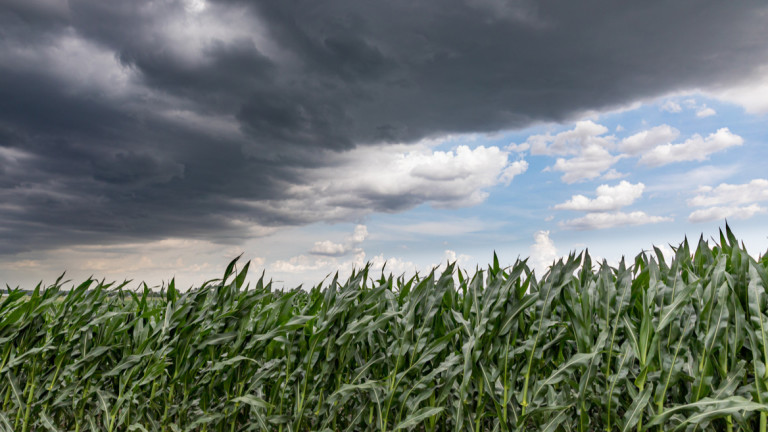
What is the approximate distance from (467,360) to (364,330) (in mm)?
772

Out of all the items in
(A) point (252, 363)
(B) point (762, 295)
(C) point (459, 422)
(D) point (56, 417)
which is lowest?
(D) point (56, 417)

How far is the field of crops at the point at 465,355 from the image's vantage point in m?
2.97

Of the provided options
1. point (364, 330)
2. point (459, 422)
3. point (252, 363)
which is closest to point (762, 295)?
point (459, 422)

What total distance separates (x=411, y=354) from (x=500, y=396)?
664 mm

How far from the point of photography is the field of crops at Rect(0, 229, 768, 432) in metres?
2.97

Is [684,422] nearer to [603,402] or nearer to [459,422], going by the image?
[603,402]

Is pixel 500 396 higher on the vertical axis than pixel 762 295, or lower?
lower

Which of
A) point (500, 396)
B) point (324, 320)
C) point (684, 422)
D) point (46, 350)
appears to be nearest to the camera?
point (684, 422)

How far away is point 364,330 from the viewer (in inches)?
134

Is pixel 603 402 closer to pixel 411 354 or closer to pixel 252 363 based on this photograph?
pixel 411 354

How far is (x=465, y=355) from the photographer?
3094 millimetres

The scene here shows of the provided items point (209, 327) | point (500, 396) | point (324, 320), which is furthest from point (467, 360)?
point (209, 327)

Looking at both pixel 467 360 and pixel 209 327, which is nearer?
pixel 467 360

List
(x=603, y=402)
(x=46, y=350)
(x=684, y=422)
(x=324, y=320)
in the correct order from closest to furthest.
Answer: (x=684, y=422) → (x=603, y=402) → (x=324, y=320) → (x=46, y=350)
